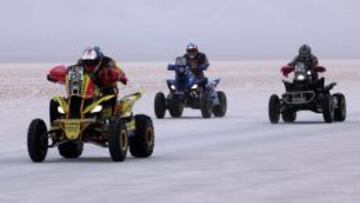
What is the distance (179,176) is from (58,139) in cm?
317

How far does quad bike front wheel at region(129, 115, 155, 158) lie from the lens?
21547 mm

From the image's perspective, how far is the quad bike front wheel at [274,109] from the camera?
32.3 meters

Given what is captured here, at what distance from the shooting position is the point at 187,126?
104 ft

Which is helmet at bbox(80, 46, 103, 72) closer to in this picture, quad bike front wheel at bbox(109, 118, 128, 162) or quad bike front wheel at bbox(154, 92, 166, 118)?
quad bike front wheel at bbox(109, 118, 128, 162)

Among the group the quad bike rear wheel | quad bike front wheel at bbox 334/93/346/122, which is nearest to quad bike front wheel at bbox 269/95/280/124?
the quad bike rear wheel

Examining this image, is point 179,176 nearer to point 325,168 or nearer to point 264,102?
point 325,168

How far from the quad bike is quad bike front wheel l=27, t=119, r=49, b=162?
39.8ft

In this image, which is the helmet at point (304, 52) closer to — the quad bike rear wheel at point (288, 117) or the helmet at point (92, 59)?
the quad bike rear wheel at point (288, 117)

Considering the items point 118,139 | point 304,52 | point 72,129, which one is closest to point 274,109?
point 304,52

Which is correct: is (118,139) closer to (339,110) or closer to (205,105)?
(339,110)

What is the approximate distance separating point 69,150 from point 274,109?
11040mm

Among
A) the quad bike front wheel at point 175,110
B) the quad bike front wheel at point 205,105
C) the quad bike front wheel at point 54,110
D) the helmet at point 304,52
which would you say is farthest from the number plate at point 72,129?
the quad bike front wheel at point 175,110

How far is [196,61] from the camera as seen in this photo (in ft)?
121

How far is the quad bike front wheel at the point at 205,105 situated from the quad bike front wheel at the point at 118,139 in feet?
48.6
